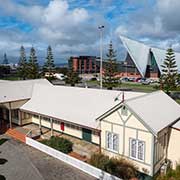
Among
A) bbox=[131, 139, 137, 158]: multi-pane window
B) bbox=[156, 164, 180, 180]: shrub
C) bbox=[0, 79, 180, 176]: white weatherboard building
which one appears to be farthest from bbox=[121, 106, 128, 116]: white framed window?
bbox=[156, 164, 180, 180]: shrub

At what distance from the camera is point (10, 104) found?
22906mm

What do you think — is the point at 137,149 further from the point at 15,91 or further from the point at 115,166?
the point at 15,91

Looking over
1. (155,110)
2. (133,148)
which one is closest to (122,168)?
(133,148)

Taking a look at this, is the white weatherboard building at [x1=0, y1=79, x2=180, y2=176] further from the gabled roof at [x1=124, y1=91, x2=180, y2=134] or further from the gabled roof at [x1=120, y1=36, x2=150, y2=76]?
the gabled roof at [x1=120, y1=36, x2=150, y2=76]

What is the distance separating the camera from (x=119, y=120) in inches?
572

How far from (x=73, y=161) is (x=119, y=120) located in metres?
4.21

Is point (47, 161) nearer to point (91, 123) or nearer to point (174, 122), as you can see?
point (91, 123)

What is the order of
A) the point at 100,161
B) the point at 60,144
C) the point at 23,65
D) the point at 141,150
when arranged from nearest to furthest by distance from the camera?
the point at 141,150 → the point at 100,161 → the point at 60,144 → the point at 23,65

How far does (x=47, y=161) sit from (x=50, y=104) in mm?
6795

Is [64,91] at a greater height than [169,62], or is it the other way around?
[169,62]

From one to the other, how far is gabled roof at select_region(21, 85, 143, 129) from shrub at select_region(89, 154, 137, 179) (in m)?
2.40

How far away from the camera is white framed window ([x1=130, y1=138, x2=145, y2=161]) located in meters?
13.5

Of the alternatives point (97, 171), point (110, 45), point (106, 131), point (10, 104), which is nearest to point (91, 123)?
point (106, 131)

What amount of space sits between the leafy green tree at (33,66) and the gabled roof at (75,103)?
29.3m
